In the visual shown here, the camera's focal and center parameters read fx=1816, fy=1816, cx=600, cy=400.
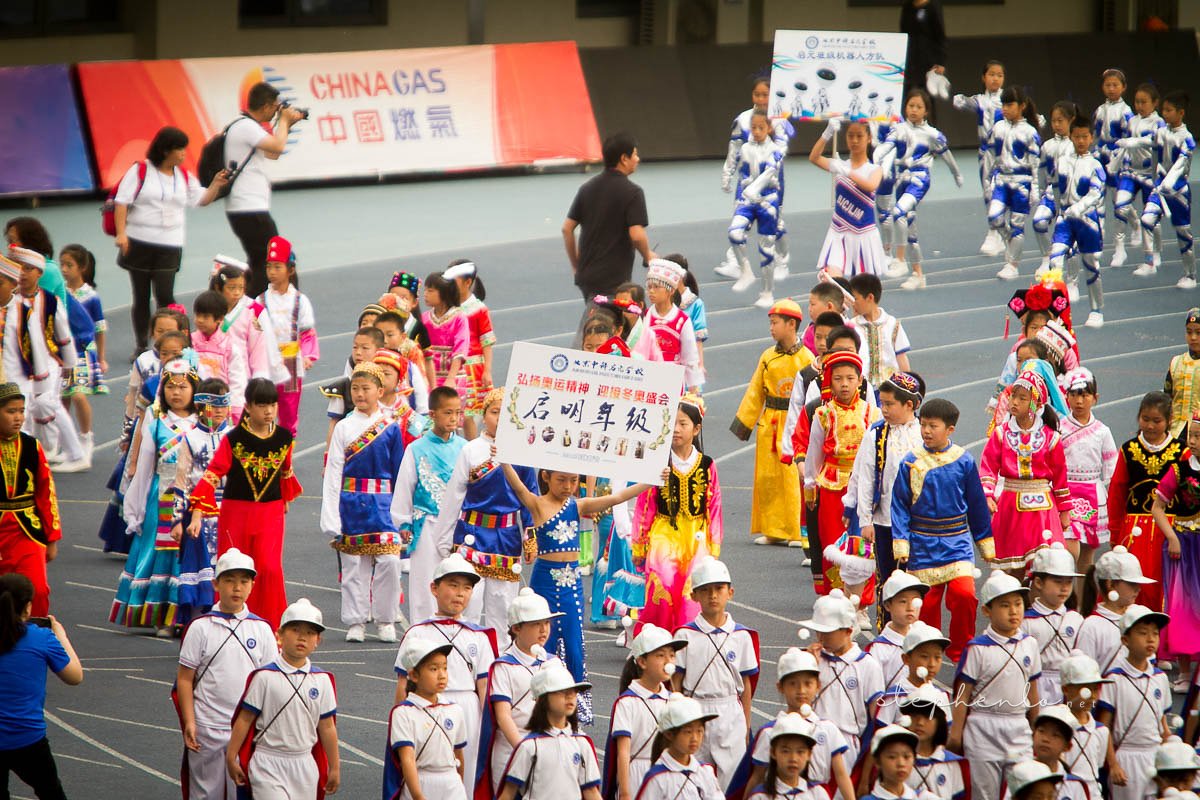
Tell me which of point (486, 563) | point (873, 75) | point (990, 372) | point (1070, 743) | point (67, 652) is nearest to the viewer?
point (1070, 743)

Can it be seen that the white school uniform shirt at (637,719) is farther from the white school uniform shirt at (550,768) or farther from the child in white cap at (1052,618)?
the child in white cap at (1052,618)

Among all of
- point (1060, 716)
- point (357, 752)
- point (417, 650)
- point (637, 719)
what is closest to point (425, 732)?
point (417, 650)

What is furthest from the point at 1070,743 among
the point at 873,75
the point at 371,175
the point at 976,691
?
the point at 371,175

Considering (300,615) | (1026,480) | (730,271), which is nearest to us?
(300,615)

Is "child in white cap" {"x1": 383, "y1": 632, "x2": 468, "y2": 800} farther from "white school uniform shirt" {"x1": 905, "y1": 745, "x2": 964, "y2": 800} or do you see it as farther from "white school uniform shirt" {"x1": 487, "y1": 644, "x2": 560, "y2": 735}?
"white school uniform shirt" {"x1": 905, "y1": 745, "x2": 964, "y2": 800}

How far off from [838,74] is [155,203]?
788cm

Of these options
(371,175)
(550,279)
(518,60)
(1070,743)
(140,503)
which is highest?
A: (518,60)

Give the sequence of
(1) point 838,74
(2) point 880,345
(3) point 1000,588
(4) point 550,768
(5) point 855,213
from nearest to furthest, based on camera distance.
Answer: (4) point 550,768, (3) point 1000,588, (2) point 880,345, (5) point 855,213, (1) point 838,74

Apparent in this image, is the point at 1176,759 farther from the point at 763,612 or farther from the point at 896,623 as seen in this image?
the point at 763,612

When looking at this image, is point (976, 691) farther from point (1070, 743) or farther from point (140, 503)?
point (140, 503)

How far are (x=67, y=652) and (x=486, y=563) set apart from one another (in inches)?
93.7

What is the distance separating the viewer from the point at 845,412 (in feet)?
35.1

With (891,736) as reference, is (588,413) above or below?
above

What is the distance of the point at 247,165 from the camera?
51.5 ft
